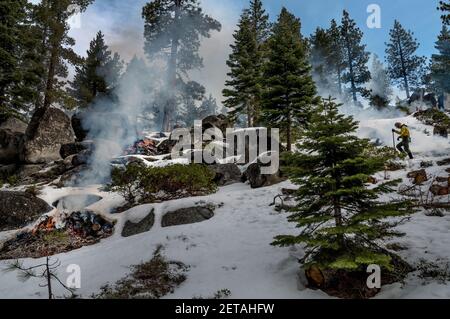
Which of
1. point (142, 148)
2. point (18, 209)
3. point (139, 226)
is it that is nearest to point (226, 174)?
point (139, 226)

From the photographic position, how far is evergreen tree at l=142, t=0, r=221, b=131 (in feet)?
86.1

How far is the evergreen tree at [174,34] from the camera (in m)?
26.2

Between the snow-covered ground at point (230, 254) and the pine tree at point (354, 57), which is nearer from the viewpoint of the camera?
the snow-covered ground at point (230, 254)

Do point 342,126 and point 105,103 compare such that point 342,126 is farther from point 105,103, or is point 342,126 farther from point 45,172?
point 105,103

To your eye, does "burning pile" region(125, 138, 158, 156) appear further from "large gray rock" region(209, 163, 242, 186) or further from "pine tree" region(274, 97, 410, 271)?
"pine tree" region(274, 97, 410, 271)

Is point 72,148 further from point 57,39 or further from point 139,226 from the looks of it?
point 139,226

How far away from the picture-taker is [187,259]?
7.31 metres

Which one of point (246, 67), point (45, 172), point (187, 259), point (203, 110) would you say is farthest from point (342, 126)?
point (203, 110)

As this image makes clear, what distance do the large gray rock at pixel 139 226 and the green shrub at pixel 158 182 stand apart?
183 centimetres

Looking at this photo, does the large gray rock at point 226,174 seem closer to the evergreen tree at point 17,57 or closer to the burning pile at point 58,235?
the burning pile at point 58,235

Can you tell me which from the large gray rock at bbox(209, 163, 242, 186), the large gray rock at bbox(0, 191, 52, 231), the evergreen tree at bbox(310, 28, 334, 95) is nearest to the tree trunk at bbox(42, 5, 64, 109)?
the large gray rock at bbox(0, 191, 52, 231)

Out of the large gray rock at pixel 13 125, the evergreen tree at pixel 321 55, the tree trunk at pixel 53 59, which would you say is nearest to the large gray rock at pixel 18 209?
the tree trunk at pixel 53 59

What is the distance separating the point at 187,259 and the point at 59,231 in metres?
6.57

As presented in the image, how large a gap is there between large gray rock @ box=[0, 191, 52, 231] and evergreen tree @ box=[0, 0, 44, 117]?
1462cm
